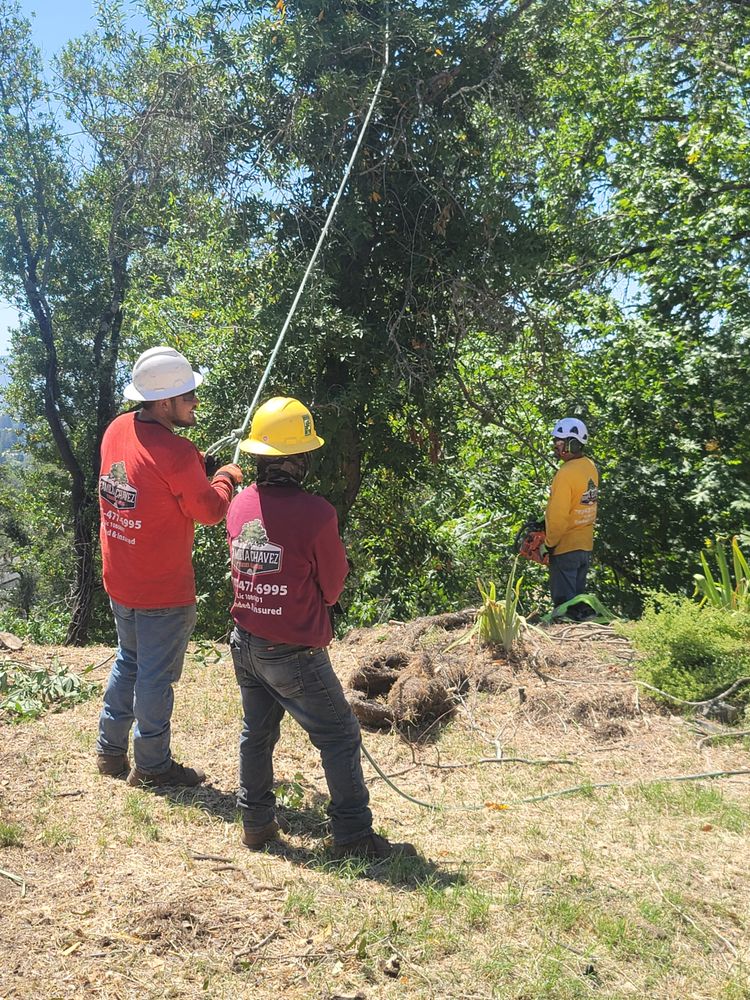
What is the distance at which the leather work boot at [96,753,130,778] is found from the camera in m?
4.54

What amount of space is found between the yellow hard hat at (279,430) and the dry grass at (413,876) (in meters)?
1.75

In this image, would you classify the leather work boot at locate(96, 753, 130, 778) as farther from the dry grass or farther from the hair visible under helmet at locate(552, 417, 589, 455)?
the hair visible under helmet at locate(552, 417, 589, 455)

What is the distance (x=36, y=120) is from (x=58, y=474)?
7933 millimetres

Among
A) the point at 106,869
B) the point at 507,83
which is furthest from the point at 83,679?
the point at 507,83

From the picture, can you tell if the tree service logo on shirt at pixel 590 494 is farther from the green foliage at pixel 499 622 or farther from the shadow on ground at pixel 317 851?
the shadow on ground at pixel 317 851

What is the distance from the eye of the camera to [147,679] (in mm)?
4230

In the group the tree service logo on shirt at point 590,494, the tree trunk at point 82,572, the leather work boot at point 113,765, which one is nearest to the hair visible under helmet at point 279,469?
the leather work boot at point 113,765

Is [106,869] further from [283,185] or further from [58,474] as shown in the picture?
[58,474]

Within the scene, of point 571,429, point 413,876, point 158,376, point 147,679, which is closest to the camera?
point 413,876

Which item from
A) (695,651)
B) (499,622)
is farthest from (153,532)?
(695,651)

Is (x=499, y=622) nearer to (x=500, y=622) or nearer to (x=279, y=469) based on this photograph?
(x=500, y=622)

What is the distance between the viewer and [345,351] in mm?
7559

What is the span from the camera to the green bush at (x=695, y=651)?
5262 millimetres

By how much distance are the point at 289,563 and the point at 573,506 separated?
430cm
